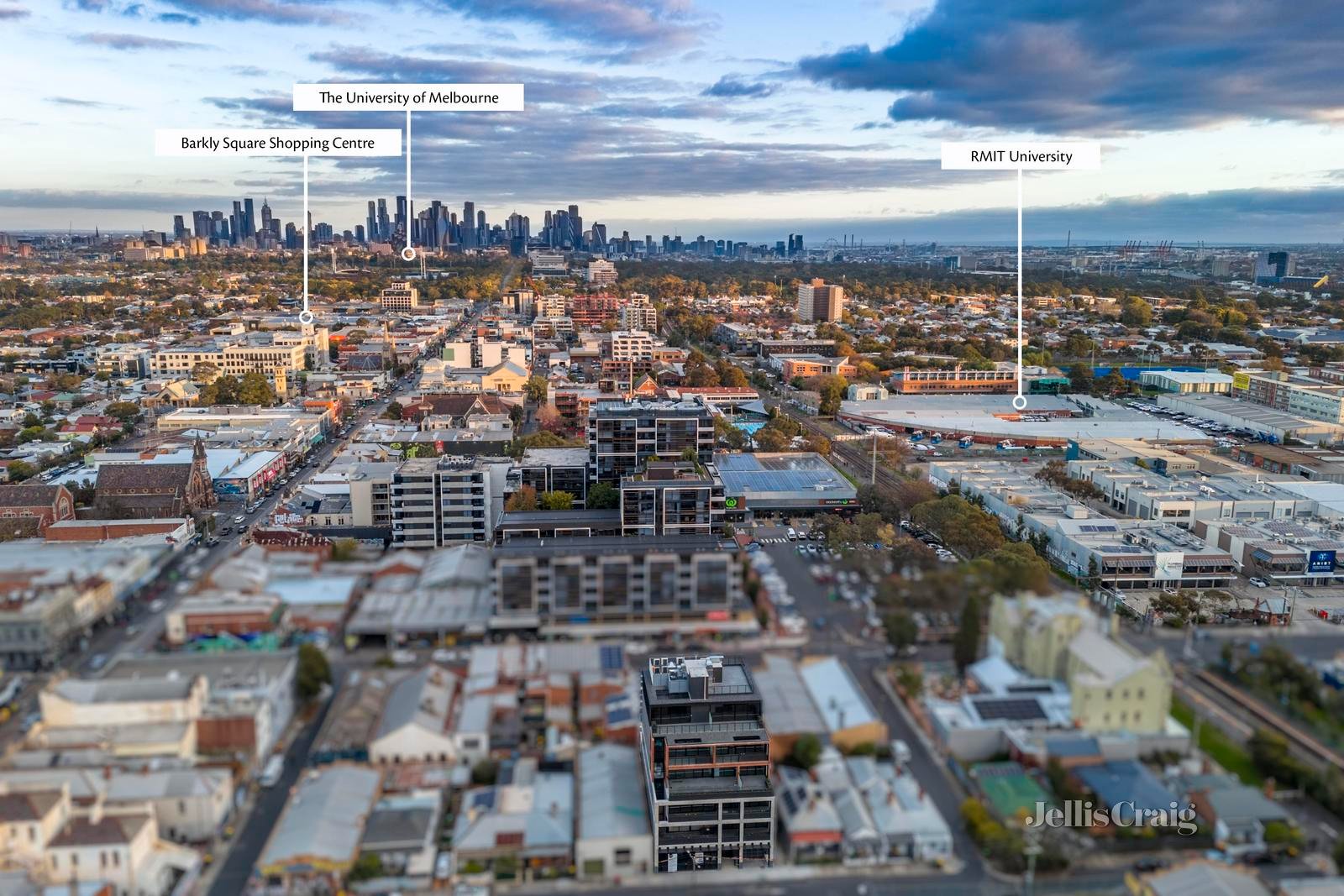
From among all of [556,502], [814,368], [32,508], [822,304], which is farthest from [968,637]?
[822,304]

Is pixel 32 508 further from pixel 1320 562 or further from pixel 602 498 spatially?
pixel 1320 562

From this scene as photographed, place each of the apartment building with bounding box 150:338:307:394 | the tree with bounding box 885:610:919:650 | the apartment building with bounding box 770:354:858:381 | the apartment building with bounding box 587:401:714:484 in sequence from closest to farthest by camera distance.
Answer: the tree with bounding box 885:610:919:650 → the apartment building with bounding box 587:401:714:484 → the apartment building with bounding box 150:338:307:394 → the apartment building with bounding box 770:354:858:381

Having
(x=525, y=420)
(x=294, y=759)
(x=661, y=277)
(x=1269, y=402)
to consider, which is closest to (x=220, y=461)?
(x=525, y=420)

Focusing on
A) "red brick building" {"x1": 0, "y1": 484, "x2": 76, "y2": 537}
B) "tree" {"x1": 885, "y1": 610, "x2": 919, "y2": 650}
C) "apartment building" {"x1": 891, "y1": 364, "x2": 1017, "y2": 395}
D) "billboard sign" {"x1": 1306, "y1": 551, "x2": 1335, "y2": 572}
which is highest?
"apartment building" {"x1": 891, "y1": 364, "x2": 1017, "y2": 395}

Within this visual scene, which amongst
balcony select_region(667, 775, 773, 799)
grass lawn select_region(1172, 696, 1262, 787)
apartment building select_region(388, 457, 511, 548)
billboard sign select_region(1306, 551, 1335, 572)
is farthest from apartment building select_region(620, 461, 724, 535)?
billboard sign select_region(1306, 551, 1335, 572)

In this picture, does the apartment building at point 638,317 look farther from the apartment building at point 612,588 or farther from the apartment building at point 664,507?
the apartment building at point 612,588

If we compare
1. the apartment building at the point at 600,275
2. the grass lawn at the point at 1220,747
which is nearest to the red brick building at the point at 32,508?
the grass lawn at the point at 1220,747

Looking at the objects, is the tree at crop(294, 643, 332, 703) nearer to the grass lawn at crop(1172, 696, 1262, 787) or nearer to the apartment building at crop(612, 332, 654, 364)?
the grass lawn at crop(1172, 696, 1262, 787)
